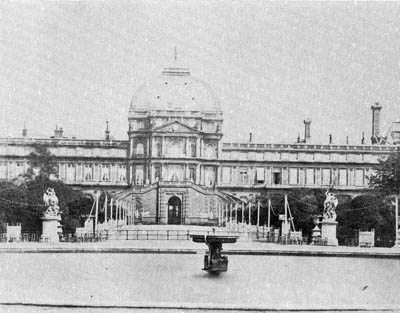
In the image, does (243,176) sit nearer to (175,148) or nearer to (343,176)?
(175,148)

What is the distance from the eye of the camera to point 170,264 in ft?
131

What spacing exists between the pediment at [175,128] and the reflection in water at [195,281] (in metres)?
82.0

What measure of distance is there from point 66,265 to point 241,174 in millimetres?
92707

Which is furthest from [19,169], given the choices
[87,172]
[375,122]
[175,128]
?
[375,122]

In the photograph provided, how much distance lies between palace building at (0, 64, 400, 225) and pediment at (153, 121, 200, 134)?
0.14 metres

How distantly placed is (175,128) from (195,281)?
93.7 meters

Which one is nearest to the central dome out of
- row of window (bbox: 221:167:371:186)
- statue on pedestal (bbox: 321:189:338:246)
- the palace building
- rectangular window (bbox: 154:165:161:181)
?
the palace building

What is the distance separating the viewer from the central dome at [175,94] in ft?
455

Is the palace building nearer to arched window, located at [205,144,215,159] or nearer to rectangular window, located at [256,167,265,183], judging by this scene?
rectangular window, located at [256,167,265,183]

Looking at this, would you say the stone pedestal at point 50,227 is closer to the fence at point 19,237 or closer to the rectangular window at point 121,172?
the fence at point 19,237

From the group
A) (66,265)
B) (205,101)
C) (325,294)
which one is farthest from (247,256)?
(205,101)

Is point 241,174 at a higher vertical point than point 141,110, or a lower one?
lower

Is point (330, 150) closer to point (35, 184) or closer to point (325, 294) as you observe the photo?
point (35, 184)

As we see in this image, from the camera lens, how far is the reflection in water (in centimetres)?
2729
